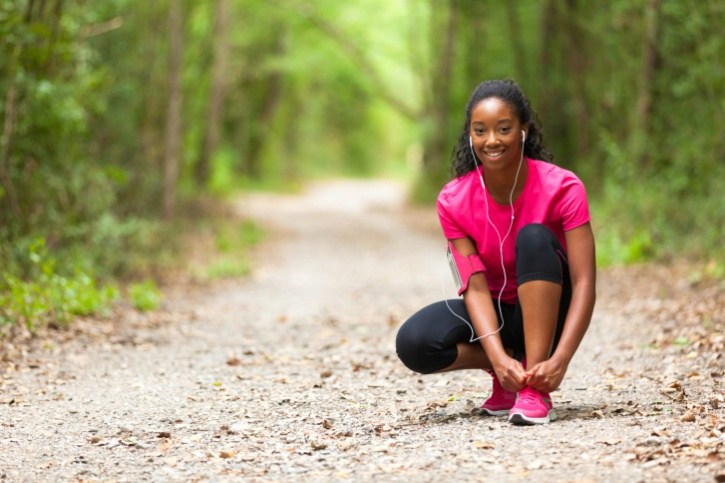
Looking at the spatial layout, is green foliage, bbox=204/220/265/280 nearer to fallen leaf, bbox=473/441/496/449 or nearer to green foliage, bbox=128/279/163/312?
green foliage, bbox=128/279/163/312

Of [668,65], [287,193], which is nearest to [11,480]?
[668,65]

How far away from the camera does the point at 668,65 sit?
1330cm

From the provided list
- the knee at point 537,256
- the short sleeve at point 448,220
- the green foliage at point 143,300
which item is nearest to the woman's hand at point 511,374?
the knee at point 537,256

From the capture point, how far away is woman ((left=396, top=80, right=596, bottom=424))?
419 cm

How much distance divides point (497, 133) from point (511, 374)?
3.60 feet

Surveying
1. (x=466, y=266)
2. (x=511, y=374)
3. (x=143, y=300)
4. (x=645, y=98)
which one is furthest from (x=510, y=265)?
(x=645, y=98)

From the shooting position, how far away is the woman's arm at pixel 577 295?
418 cm

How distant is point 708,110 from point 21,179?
810 centimetres

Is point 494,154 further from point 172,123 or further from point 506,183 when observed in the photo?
point 172,123

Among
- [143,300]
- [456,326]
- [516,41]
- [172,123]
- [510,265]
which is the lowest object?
[143,300]

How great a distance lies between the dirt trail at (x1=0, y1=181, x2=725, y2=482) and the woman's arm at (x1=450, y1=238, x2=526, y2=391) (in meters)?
0.24

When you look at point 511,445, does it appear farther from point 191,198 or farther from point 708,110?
point 191,198

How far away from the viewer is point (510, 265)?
14.6 ft

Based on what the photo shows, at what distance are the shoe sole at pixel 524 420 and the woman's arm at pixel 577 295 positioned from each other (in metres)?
0.14
